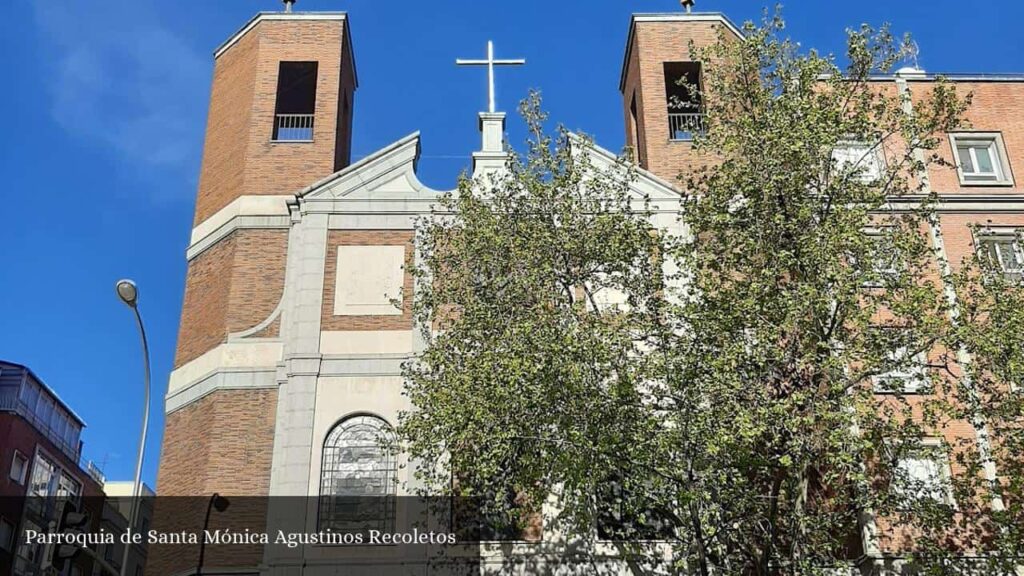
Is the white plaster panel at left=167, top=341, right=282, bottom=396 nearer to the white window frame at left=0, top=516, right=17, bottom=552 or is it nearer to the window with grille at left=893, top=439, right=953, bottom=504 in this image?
the window with grille at left=893, top=439, right=953, bottom=504

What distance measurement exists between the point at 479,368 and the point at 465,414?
873 mm

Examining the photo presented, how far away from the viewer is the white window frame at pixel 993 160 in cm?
2733

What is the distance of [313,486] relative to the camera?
2266cm

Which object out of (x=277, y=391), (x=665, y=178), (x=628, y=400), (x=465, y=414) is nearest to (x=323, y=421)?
(x=277, y=391)

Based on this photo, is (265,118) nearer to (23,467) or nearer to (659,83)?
(659,83)

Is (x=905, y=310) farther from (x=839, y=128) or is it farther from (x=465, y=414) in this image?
(x=465, y=414)

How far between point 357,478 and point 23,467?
3022 centimetres

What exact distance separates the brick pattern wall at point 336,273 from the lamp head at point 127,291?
5089mm

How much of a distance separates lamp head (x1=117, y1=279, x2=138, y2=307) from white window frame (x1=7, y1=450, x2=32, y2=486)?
29361mm

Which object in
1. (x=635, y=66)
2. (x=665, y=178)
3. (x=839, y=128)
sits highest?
(x=635, y=66)

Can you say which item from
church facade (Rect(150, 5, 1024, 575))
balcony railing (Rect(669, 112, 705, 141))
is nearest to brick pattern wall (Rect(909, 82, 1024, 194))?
church facade (Rect(150, 5, 1024, 575))

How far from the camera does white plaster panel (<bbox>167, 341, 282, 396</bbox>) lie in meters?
24.4

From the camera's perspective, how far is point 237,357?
24469 mm

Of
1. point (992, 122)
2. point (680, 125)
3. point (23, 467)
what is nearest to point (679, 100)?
point (680, 125)
